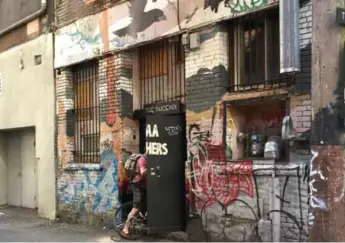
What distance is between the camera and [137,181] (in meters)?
8.91

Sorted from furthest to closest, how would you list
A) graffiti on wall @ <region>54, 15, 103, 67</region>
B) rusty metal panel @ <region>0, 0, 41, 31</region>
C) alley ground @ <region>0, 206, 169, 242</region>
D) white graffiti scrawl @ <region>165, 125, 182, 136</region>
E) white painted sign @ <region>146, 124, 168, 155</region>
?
1. rusty metal panel @ <region>0, 0, 41, 31</region>
2. graffiti on wall @ <region>54, 15, 103, 67</region>
3. alley ground @ <region>0, 206, 169, 242</region>
4. white graffiti scrawl @ <region>165, 125, 182, 136</region>
5. white painted sign @ <region>146, 124, 168, 155</region>

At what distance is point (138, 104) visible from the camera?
1023 centimetres

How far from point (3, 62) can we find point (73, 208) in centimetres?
549

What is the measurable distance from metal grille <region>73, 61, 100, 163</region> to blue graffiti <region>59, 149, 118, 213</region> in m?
0.43

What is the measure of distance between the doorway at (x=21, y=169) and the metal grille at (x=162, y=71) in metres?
5.22

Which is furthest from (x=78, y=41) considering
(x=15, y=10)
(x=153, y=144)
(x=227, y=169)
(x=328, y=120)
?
(x=328, y=120)

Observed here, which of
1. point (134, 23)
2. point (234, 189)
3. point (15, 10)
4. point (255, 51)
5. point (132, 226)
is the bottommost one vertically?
point (132, 226)

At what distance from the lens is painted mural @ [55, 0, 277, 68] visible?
806 cm

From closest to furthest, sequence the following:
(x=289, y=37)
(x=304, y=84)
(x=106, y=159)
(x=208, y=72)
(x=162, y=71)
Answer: (x=289, y=37)
(x=304, y=84)
(x=208, y=72)
(x=162, y=71)
(x=106, y=159)

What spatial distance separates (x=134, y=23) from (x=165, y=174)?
3067 millimetres

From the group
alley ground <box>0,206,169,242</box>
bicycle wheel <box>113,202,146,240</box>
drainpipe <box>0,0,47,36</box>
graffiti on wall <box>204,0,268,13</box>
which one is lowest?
alley ground <box>0,206,169,242</box>

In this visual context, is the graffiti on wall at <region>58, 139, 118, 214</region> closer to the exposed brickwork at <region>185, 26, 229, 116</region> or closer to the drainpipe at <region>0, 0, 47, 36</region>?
the exposed brickwork at <region>185, 26, 229, 116</region>

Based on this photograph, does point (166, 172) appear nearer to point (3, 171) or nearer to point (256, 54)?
point (256, 54)

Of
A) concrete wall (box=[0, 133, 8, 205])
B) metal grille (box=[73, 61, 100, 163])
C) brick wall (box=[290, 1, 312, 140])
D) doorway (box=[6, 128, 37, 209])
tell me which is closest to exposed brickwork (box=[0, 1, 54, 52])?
metal grille (box=[73, 61, 100, 163])
